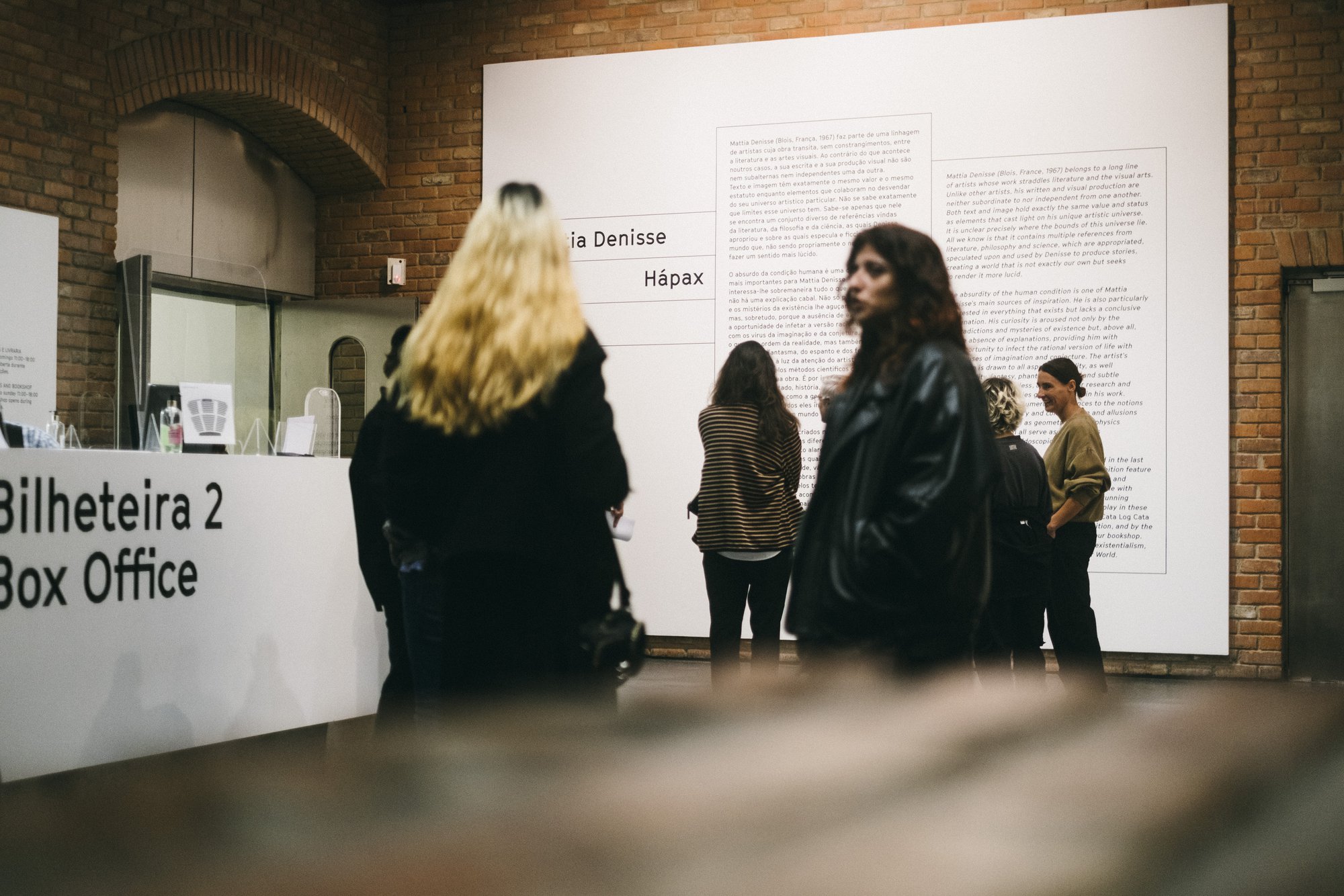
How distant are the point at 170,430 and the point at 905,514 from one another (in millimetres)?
3258

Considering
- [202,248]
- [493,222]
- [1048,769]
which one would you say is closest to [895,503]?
[493,222]

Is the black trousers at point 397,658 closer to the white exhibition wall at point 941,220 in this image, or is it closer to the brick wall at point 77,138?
the brick wall at point 77,138

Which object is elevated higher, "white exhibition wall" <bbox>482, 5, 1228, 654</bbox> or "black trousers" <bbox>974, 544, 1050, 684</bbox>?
"white exhibition wall" <bbox>482, 5, 1228, 654</bbox>

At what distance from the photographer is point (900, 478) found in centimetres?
183

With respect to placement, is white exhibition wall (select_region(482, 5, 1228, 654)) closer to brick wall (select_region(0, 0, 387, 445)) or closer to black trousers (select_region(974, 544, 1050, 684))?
brick wall (select_region(0, 0, 387, 445))

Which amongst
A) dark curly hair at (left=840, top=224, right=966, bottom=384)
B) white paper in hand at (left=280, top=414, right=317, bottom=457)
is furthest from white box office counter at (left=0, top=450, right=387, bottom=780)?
dark curly hair at (left=840, top=224, right=966, bottom=384)

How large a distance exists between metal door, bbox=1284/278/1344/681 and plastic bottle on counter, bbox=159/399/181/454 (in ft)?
17.7

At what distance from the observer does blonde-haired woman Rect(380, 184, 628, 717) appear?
1.83m

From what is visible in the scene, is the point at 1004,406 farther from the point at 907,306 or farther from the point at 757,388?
the point at 907,306

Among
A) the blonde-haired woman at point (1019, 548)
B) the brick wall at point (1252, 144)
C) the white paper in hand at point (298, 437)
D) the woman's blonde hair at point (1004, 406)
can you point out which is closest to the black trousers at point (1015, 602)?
the blonde-haired woman at point (1019, 548)

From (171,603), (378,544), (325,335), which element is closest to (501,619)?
(378,544)

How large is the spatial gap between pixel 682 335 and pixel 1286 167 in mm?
3368

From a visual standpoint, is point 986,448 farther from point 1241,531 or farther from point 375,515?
point 1241,531

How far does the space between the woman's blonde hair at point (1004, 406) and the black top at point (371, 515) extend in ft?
7.34
